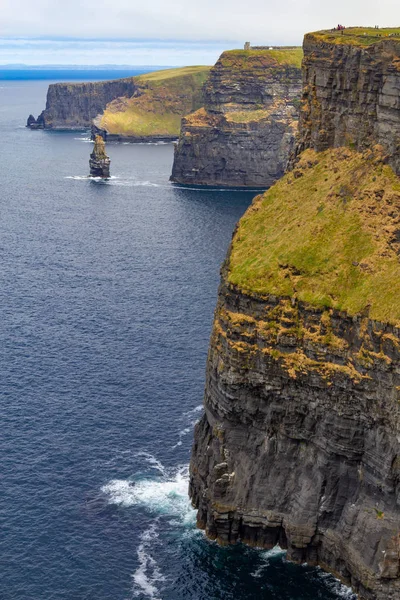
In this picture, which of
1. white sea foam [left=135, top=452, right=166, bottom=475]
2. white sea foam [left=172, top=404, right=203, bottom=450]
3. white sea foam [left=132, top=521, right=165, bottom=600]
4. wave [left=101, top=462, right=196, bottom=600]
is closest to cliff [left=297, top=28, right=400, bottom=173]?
white sea foam [left=172, top=404, right=203, bottom=450]

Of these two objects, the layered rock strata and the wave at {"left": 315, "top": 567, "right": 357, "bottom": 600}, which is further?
the wave at {"left": 315, "top": 567, "right": 357, "bottom": 600}

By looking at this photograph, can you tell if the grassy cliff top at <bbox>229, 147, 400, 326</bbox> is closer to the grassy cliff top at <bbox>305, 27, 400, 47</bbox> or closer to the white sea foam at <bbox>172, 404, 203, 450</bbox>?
the grassy cliff top at <bbox>305, 27, 400, 47</bbox>

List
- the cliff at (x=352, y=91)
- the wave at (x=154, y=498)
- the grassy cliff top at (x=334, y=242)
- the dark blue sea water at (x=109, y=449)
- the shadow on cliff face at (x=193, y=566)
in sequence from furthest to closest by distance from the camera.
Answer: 1. the cliff at (x=352, y=91)
2. the wave at (x=154, y=498)
3. the dark blue sea water at (x=109, y=449)
4. the grassy cliff top at (x=334, y=242)
5. the shadow on cliff face at (x=193, y=566)

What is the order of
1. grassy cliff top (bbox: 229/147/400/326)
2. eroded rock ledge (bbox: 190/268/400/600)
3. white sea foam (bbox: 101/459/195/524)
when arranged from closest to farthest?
eroded rock ledge (bbox: 190/268/400/600) < grassy cliff top (bbox: 229/147/400/326) < white sea foam (bbox: 101/459/195/524)

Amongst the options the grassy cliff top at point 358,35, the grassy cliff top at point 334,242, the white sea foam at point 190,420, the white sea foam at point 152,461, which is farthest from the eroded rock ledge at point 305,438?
the grassy cliff top at point 358,35

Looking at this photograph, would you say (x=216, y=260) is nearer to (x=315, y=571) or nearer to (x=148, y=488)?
(x=148, y=488)

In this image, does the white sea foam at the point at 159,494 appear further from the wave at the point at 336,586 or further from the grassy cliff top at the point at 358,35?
the grassy cliff top at the point at 358,35

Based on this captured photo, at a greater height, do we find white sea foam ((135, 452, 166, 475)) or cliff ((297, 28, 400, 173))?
cliff ((297, 28, 400, 173))

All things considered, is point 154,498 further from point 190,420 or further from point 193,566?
point 190,420
